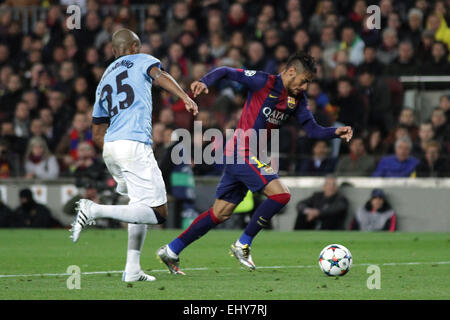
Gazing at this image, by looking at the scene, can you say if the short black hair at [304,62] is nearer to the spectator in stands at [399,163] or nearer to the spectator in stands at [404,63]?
the spectator in stands at [399,163]

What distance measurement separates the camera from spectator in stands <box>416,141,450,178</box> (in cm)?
1599

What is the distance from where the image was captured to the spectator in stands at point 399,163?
16.0 metres

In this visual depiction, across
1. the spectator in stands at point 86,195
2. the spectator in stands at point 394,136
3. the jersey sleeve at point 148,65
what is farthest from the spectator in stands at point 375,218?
the jersey sleeve at point 148,65

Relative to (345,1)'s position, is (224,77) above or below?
below

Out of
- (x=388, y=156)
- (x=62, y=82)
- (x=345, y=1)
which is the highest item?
(x=345, y=1)

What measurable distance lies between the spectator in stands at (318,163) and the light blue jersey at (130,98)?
331 inches

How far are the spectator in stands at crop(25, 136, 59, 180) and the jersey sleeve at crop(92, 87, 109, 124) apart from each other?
31.3ft

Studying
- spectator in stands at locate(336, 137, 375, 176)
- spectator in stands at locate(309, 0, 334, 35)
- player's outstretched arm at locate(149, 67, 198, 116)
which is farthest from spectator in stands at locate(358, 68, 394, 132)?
player's outstretched arm at locate(149, 67, 198, 116)

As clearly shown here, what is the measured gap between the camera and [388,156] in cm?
1638

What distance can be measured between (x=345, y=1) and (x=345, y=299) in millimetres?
12837

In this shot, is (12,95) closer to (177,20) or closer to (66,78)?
(66,78)

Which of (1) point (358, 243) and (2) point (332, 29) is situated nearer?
(1) point (358, 243)
